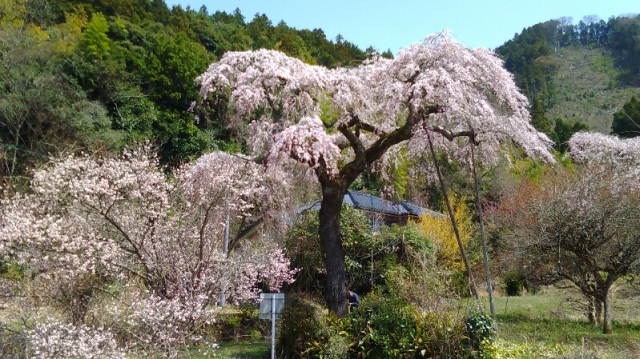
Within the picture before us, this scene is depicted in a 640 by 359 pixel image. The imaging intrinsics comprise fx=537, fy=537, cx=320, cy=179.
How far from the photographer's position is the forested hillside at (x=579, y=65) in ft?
179

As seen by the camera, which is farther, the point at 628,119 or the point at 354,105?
the point at 628,119

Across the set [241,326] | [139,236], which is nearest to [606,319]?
[241,326]

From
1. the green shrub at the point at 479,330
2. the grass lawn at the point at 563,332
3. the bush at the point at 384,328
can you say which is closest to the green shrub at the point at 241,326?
the bush at the point at 384,328

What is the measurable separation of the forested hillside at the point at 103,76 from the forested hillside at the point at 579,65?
93.2 ft

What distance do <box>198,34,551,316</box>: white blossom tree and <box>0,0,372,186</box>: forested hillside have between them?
5.37 m

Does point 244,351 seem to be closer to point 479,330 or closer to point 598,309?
point 479,330

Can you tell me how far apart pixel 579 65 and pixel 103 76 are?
6078 centimetres

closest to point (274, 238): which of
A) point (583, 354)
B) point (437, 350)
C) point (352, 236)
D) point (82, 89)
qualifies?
point (352, 236)

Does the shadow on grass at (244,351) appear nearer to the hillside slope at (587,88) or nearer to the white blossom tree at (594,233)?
the white blossom tree at (594,233)

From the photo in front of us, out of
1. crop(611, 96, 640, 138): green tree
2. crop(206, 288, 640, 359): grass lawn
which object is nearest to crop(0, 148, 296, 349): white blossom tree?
crop(206, 288, 640, 359): grass lawn

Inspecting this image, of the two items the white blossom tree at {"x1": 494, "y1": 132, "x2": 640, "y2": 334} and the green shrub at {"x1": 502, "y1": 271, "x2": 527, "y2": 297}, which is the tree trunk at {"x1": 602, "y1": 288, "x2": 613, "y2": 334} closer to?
the white blossom tree at {"x1": 494, "y1": 132, "x2": 640, "y2": 334}

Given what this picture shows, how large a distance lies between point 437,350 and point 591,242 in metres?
5.25

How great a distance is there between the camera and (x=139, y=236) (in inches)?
327

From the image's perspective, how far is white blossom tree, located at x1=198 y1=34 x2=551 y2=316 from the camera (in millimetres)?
8609
